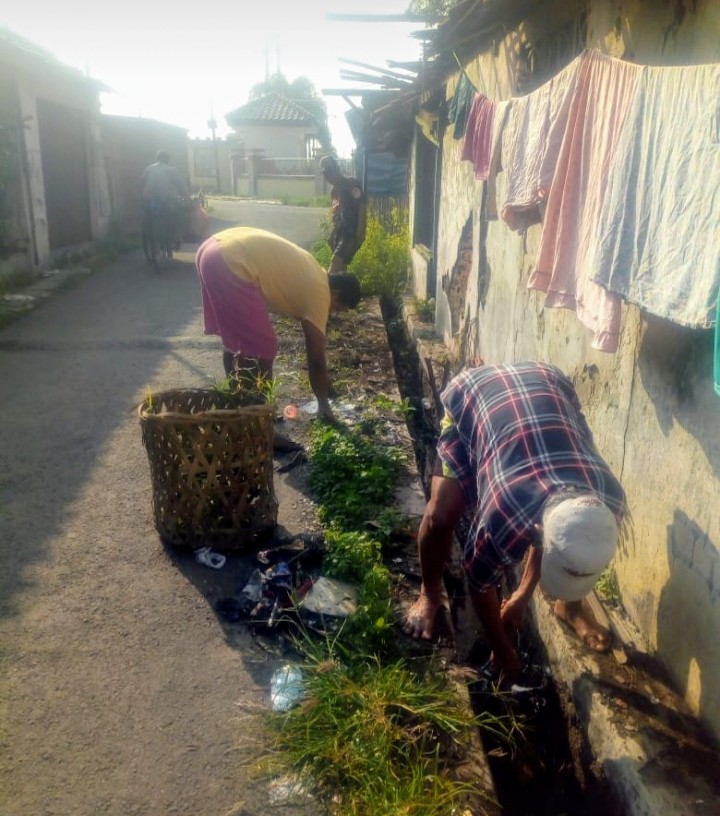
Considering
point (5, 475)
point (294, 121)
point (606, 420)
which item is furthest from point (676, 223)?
point (294, 121)

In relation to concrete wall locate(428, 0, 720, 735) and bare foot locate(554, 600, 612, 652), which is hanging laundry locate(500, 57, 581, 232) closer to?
concrete wall locate(428, 0, 720, 735)

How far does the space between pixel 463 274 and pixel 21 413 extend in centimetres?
401

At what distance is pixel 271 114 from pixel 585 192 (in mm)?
39455

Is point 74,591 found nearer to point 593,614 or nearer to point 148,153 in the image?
point 593,614

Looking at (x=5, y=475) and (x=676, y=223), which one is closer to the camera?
(x=676, y=223)

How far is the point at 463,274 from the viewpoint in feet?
23.2

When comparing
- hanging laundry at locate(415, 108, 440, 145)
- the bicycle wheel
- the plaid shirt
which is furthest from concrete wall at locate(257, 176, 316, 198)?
the plaid shirt

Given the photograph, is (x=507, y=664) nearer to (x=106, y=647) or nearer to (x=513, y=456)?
(x=513, y=456)

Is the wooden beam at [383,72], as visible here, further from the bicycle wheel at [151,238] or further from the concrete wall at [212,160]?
the concrete wall at [212,160]

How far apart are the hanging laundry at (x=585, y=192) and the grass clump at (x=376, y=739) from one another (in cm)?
141

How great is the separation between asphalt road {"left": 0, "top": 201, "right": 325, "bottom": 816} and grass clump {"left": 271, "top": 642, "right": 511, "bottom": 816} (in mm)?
159

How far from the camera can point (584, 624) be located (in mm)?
3139

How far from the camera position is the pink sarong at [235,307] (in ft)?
14.9

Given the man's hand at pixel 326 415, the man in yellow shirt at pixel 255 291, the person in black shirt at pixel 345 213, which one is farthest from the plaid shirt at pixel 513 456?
the person in black shirt at pixel 345 213
